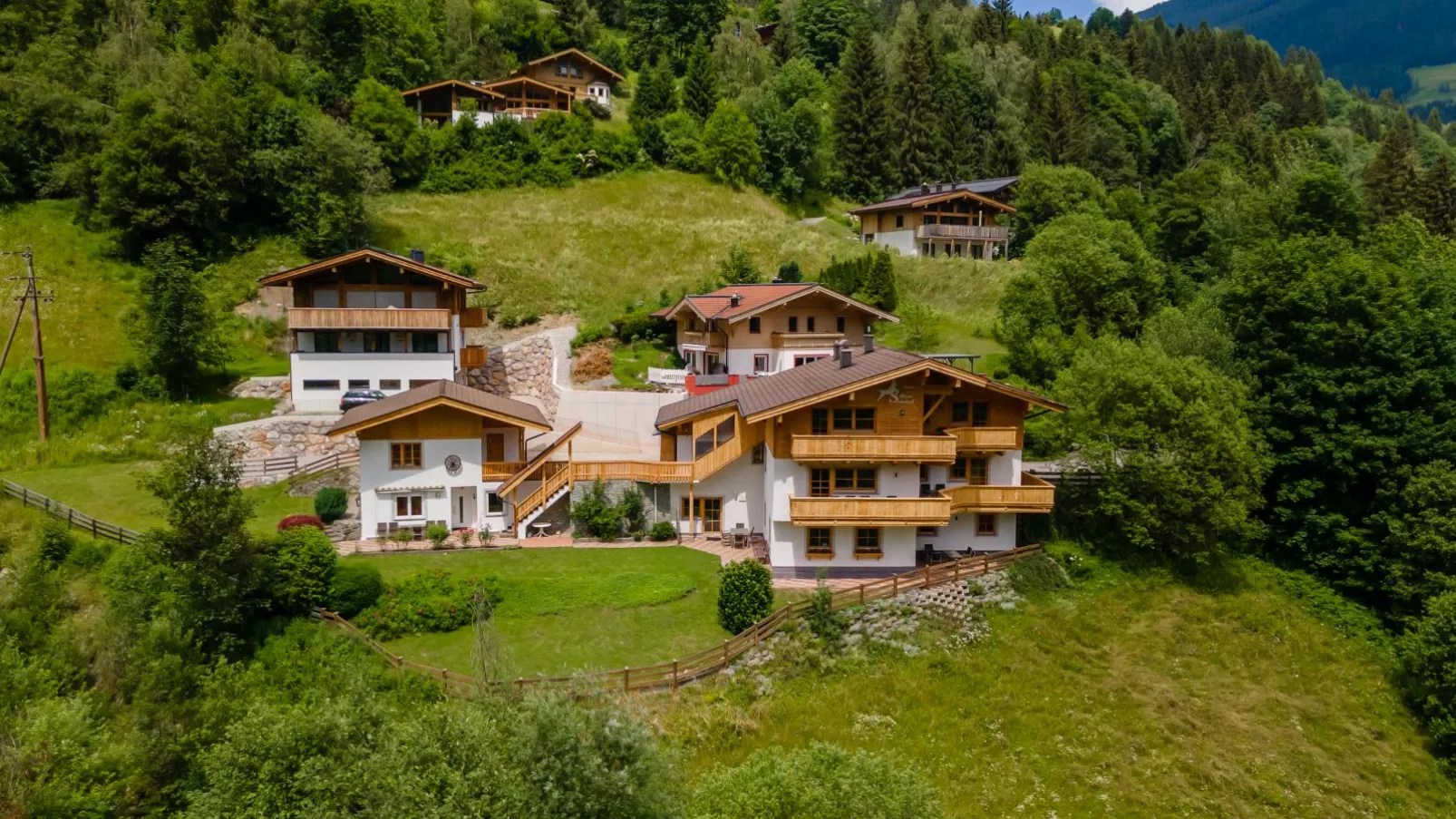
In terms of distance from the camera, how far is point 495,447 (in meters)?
31.7

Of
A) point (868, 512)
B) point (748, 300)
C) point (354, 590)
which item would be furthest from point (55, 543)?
point (748, 300)

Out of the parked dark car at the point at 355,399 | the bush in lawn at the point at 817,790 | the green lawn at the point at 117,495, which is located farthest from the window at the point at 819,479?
the parked dark car at the point at 355,399

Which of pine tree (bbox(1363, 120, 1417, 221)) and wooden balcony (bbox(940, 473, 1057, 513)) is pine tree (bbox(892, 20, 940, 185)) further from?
wooden balcony (bbox(940, 473, 1057, 513))

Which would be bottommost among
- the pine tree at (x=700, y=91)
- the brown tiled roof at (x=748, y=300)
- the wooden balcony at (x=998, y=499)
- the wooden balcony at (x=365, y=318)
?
the wooden balcony at (x=998, y=499)

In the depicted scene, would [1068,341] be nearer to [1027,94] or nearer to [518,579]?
[518,579]

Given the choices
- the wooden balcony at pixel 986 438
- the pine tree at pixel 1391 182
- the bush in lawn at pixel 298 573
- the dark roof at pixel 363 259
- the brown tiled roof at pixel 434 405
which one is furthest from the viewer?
the pine tree at pixel 1391 182

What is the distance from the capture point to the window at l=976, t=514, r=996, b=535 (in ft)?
95.0

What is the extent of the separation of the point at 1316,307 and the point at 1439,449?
589 cm

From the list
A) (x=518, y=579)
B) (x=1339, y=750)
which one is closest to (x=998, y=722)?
(x=1339, y=750)

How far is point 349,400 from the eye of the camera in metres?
38.2

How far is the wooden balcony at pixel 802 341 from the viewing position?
141ft

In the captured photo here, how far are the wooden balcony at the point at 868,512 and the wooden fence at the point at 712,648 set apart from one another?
158cm

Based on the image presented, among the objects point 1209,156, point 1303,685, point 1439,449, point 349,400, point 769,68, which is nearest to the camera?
point 1303,685

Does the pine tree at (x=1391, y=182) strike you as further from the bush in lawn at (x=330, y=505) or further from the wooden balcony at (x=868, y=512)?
the bush in lawn at (x=330, y=505)
